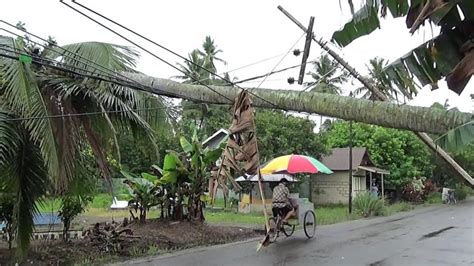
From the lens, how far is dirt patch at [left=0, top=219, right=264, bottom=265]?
1051 centimetres

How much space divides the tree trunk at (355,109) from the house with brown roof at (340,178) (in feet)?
86.8

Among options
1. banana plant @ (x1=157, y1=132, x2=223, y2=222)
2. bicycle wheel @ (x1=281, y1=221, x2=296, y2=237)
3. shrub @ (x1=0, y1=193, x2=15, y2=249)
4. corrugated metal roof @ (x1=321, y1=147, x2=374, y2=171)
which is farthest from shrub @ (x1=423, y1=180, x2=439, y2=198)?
shrub @ (x1=0, y1=193, x2=15, y2=249)

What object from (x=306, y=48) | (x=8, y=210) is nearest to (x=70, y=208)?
(x=8, y=210)

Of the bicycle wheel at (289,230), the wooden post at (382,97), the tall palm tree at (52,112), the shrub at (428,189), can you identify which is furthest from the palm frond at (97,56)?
the shrub at (428,189)

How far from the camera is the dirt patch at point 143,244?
10508 mm

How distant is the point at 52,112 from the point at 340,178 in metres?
26.1

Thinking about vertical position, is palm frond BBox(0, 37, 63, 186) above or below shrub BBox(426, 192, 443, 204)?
above

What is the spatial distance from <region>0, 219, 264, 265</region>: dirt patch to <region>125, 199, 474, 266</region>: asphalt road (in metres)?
0.59

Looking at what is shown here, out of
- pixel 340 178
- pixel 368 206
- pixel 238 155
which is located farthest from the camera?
pixel 340 178

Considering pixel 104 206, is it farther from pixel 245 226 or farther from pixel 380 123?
pixel 380 123

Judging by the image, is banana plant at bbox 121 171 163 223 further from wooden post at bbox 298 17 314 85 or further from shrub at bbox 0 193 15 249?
wooden post at bbox 298 17 314 85

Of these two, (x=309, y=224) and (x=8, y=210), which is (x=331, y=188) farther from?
(x=8, y=210)

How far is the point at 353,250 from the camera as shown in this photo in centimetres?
1271

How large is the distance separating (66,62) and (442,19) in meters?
5.99
